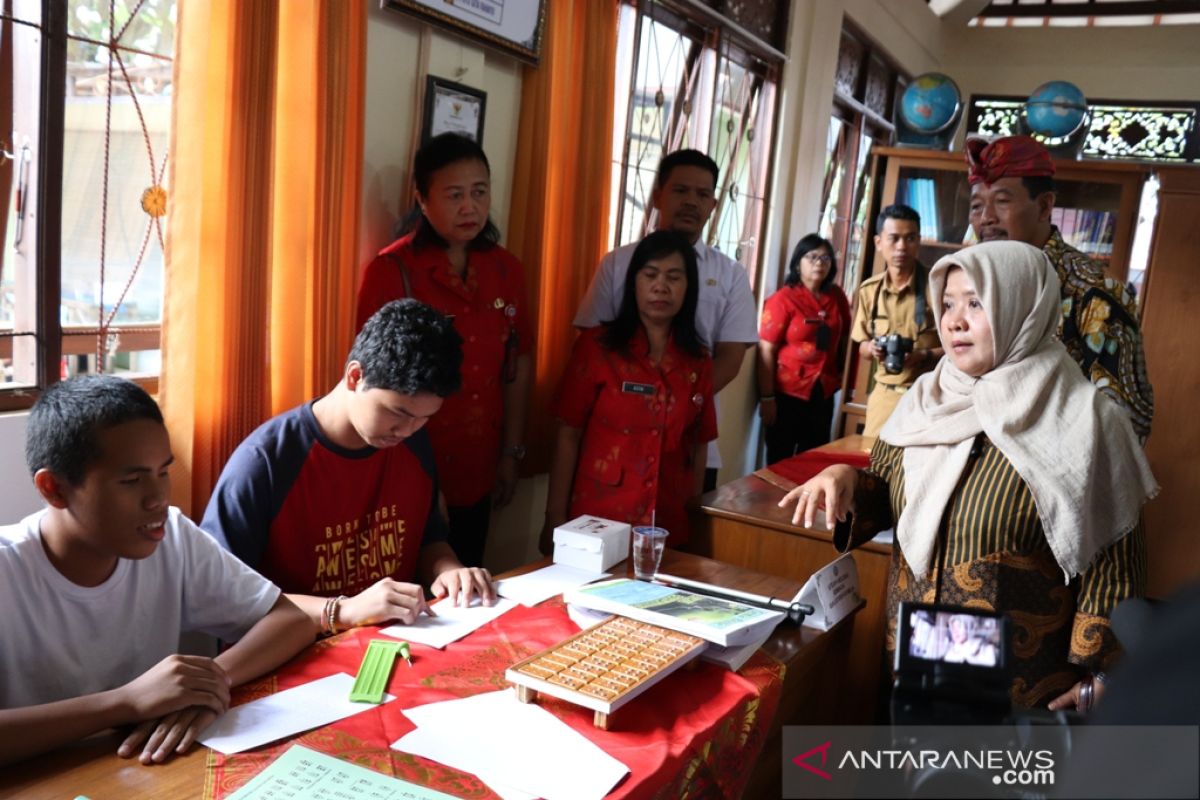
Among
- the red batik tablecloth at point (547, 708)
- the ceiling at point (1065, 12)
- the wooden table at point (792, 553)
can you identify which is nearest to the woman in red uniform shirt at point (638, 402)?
the wooden table at point (792, 553)

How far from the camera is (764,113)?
4.56m

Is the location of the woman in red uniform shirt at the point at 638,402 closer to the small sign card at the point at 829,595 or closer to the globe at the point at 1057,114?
the small sign card at the point at 829,595

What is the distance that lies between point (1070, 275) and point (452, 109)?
1.60 metres

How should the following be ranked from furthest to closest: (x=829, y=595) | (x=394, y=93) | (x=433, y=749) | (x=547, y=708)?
(x=394, y=93) → (x=829, y=595) → (x=547, y=708) → (x=433, y=749)

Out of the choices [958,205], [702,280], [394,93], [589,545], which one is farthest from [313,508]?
[958,205]

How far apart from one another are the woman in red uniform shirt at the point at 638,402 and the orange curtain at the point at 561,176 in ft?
1.14

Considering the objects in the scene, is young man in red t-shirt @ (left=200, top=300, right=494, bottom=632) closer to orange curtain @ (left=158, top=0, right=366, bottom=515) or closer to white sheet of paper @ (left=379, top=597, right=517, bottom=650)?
white sheet of paper @ (left=379, top=597, right=517, bottom=650)

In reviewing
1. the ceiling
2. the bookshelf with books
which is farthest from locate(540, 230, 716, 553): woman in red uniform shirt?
the ceiling

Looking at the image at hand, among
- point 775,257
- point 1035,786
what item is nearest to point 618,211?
point 775,257

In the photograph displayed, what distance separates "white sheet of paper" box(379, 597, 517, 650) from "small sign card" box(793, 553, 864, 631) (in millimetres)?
557

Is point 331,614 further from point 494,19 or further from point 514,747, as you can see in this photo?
point 494,19

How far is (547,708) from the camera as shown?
1.28m

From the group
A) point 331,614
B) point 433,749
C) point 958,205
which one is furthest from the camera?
point 958,205

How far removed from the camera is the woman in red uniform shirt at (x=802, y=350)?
15.2 feet
